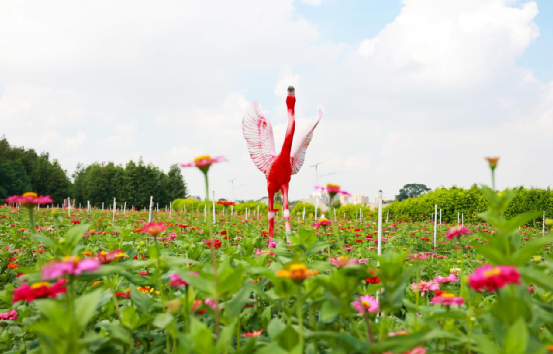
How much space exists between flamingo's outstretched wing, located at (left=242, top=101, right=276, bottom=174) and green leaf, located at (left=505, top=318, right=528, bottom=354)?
5.93 m

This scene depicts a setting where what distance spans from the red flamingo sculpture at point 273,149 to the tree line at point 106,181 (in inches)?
1517

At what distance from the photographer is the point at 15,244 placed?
5039 mm

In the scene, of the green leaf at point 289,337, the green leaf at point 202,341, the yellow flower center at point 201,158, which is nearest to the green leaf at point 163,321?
the green leaf at point 202,341

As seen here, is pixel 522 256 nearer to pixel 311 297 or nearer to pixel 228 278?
pixel 311 297

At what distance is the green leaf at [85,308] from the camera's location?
3.20 feet

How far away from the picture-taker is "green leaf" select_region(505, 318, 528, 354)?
35.5 inches

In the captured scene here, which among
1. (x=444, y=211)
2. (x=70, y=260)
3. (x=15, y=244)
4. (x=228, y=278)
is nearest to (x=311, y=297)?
(x=228, y=278)

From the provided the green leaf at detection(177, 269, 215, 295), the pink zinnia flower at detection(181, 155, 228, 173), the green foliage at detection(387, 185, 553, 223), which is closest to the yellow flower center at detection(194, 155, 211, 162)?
the pink zinnia flower at detection(181, 155, 228, 173)

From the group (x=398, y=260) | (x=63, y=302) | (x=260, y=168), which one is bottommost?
(x=63, y=302)

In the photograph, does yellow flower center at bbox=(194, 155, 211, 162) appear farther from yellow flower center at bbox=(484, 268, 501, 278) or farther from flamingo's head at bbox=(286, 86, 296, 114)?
flamingo's head at bbox=(286, 86, 296, 114)

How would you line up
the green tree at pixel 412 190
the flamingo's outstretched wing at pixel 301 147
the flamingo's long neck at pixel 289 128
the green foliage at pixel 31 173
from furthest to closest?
the green tree at pixel 412 190 < the green foliage at pixel 31 173 < the flamingo's outstretched wing at pixel 301 147 < the flamingo's long neck at pixel 289 128

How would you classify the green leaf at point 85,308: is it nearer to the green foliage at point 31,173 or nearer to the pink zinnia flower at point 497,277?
the pink zinnia flower at point 497,277

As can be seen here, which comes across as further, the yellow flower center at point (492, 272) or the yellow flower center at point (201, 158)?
the yellow flower center at point (201, 158)

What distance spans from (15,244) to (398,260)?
5.62m
